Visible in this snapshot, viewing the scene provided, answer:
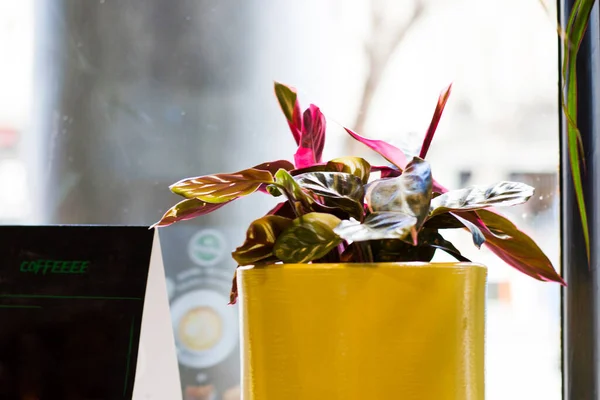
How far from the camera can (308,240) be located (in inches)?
21.5

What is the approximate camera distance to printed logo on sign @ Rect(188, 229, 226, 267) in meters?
0.97

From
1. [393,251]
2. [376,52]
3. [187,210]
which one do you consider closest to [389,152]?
[393,251]

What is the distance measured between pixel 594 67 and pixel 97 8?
2.63 ft

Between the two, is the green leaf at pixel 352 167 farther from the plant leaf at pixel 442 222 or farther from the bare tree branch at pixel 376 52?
the bare tree branch at pixel 376 52

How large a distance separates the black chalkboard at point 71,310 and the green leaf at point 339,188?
266mm

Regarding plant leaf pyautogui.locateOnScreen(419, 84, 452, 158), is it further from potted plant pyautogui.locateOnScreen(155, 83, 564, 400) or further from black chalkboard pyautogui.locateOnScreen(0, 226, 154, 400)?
black chalkboard pyautogui.locateOnScreen(0, 226, 154, 400)

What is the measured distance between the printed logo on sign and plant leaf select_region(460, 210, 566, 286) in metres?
0.47

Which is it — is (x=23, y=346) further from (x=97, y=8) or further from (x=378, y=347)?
(x=97, y=8)

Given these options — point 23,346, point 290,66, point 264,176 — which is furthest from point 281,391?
point 290,66

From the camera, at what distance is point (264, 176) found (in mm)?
599

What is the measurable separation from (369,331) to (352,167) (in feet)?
0.58

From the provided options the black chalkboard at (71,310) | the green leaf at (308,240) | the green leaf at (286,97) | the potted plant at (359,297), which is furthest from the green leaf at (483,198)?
the black chalkboard at (71,310)

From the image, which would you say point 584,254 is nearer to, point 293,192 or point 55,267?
point 293,192

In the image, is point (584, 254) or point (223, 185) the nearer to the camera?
point (223, 185)
